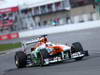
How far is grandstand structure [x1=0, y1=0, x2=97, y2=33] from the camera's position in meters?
59.9

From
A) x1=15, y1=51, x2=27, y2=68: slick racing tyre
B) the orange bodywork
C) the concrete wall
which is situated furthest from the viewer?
the concrete wall

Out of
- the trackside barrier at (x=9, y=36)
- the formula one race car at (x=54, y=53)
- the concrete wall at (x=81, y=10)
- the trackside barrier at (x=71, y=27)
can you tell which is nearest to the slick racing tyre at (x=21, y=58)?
the formula one race car at (x=54, y=53)

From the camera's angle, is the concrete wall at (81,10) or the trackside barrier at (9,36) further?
the concrete wall at (81,10)

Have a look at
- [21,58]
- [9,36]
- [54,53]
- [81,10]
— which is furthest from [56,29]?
[54,53]

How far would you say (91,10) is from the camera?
2331 inches

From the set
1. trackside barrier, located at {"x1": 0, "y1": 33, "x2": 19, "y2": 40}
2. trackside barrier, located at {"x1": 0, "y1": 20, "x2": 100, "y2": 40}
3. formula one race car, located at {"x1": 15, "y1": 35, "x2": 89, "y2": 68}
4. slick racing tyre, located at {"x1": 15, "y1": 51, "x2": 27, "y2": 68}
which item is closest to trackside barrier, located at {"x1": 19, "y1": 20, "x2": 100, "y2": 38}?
trackside barrier, located at {"x1": 0, "y1": 20, "x2": 100, "y2": 40}

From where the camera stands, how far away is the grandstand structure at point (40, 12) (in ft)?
197

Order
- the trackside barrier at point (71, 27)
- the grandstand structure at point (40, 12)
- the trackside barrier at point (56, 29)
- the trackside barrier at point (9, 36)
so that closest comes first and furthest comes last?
the trackside barrier at point (71, 27) → the trackside barrier at point (56, 29) → the trackside barrier at point (9, 36) → the grandstand structure at point (40, 12)

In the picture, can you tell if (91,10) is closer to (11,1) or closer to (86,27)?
(11,1)

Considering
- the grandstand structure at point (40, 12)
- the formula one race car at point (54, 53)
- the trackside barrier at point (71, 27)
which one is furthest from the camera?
the grandstand structure at point (40, 12)

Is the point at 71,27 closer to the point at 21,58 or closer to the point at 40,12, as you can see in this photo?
the point at 40,12

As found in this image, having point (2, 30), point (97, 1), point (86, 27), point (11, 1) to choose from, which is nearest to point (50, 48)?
point (86, 27)

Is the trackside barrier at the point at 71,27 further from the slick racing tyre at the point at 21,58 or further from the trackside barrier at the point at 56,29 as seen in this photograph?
the slick racing tyre at the point at 21,58

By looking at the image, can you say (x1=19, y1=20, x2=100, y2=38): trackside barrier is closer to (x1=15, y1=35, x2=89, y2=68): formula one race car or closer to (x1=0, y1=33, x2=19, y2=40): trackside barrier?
(x1=0, y1=33, x2=19, y2=40): trackside barrier
